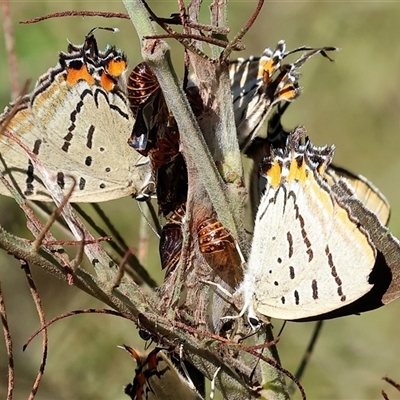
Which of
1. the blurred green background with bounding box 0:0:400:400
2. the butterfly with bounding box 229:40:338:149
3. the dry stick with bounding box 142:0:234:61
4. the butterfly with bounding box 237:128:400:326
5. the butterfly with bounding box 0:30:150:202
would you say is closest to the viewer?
the dry stick with bounding box 142:0:234:61

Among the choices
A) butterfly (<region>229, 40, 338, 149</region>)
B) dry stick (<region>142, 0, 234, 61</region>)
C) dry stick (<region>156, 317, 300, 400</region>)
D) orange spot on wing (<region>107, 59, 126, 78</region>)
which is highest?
butterfly (<region>229, 40, 338, 149</region>)

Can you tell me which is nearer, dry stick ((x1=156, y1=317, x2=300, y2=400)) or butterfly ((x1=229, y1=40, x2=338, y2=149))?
dry stick ((x1=156, y1=317, x2=300, y2=400))

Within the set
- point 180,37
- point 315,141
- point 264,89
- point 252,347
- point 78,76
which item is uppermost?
point 315,141

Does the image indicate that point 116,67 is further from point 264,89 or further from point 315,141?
point 315,141

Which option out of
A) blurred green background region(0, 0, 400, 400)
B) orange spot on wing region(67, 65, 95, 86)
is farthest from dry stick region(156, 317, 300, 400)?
blurred green background region(0, 0, 400, 400)

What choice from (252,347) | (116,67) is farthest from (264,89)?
(252,347)

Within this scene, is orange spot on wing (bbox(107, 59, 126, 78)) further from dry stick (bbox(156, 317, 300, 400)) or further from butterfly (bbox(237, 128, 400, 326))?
dry stick (bbox(156, 317, 300, 400))

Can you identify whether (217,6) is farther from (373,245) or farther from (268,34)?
(268,34)

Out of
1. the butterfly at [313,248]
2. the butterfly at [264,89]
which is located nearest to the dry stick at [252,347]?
the butterfly at [313,248]
